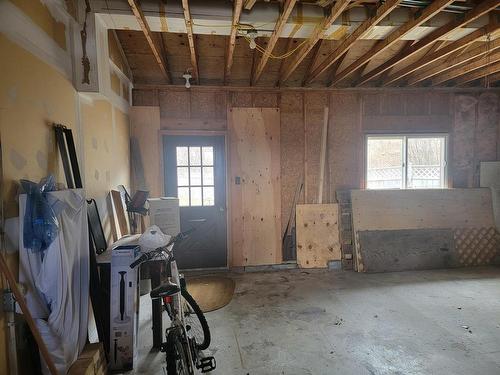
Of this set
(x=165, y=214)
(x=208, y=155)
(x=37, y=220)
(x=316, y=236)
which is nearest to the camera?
(x=37, y=220)

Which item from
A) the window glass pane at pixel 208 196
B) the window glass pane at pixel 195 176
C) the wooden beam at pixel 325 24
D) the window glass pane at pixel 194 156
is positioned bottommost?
the window glass pane at pixel 208 196

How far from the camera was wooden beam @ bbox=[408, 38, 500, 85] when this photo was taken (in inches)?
118

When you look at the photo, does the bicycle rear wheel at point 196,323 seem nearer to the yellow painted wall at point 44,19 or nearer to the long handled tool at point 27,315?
the long handled tool at point 27,315

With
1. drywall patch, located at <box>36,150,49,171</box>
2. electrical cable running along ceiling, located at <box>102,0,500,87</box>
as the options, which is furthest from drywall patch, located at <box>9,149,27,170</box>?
electrical cable running along ceiling, located at <box>102,0,500,87</box>

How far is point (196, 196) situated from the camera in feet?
13.5

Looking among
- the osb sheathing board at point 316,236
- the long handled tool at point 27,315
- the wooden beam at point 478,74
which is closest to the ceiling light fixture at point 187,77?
the osb sheathing board at point 316,236

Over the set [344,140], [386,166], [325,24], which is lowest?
[386,166]

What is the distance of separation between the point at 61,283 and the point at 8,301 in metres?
0.23

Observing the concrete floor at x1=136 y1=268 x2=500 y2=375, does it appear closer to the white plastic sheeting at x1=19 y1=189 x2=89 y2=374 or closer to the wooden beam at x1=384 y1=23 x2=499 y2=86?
the white plastic sheeting at x1=19 y1=189 x2=89 y2=374

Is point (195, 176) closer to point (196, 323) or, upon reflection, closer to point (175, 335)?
point (196, 323)

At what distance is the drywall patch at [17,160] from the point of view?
1.45 m

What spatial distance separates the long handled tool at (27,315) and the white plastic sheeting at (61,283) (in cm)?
11

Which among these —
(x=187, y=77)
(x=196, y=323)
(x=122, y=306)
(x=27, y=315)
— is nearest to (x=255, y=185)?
(x=187, y=77)

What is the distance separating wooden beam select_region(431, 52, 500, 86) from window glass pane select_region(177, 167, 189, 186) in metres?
3.87
